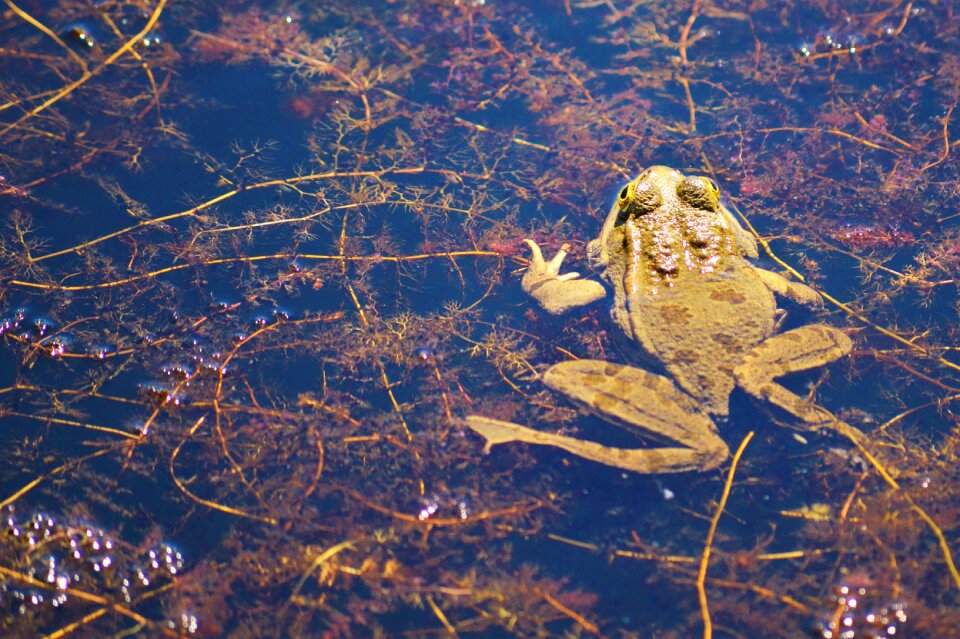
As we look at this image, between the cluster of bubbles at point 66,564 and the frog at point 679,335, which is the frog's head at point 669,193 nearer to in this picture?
the frog at point 679,335

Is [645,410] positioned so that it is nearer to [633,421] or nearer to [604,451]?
[633,421]

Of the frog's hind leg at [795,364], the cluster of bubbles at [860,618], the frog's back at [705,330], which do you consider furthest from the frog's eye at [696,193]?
the cluster of bubbles at [860,618]

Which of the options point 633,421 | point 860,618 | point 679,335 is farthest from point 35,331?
point 860,618

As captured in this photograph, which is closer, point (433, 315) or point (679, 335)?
point (679, 335)

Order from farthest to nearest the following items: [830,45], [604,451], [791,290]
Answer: [830,45]
[791,290]
[604,451]

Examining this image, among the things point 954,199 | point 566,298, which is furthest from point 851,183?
point 566,298

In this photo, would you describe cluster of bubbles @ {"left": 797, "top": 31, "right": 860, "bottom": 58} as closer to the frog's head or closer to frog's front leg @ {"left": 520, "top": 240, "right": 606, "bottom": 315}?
the frog's head
